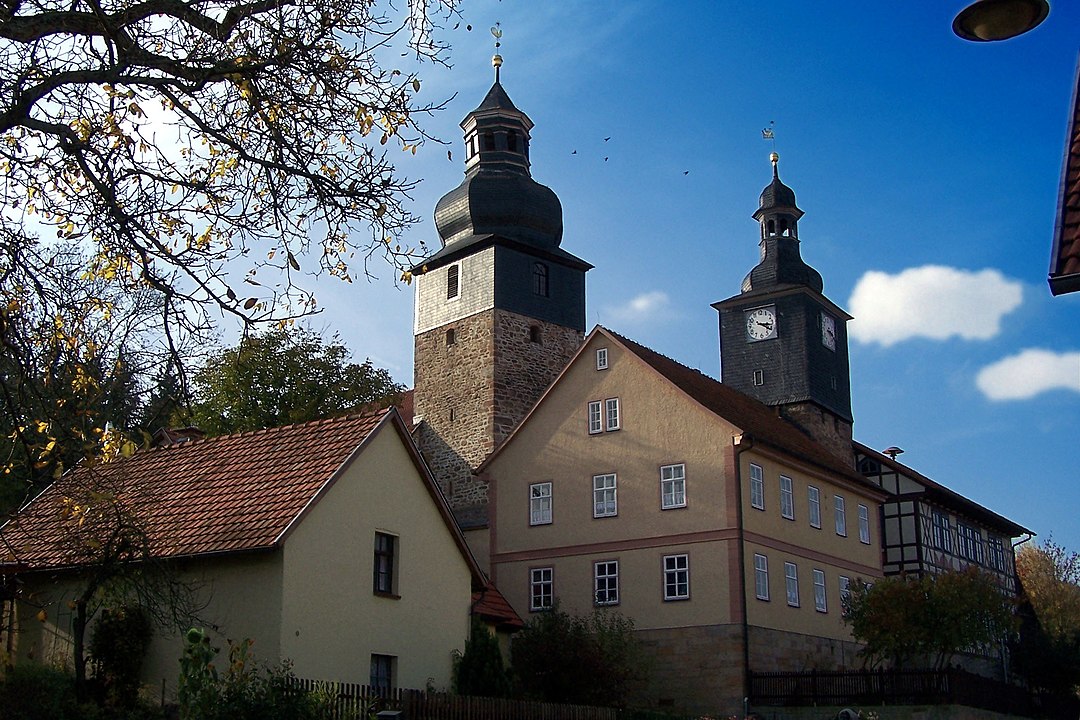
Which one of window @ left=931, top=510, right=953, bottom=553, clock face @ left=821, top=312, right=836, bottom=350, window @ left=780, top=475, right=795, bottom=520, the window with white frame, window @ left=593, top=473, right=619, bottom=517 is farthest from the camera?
clock face @ left=821, top=312, right=836, bottom=350

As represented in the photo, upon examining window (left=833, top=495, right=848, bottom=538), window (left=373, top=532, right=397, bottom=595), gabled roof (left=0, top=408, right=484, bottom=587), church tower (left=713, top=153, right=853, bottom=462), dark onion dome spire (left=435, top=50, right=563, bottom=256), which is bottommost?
window (left=373, top=532, right=397, bottom=595)

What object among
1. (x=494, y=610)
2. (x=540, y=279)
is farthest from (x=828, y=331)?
(x=494, y=610)

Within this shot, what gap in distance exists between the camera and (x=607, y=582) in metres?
33.8

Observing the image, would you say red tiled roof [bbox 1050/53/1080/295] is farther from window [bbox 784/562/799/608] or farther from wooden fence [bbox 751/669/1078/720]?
window [bbox 784/562/799/608]

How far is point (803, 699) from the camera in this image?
30.5 meters

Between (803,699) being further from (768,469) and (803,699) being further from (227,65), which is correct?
(227,65)

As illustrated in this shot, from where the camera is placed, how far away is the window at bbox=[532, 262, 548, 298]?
1826 inches

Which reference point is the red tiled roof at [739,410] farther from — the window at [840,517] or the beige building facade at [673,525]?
the window at [840,517]

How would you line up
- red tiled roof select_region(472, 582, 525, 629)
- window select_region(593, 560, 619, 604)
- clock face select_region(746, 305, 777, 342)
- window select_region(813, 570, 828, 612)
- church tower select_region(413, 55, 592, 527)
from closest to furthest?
red tiled roof select_region(472, 582, 525, 629), window select_region(593, 560, 619, 604), window select_region(813, 570, 828, 612), church tower select_region(413, 55, 592, 527), clock face select_region(746, 305, 777, 342)

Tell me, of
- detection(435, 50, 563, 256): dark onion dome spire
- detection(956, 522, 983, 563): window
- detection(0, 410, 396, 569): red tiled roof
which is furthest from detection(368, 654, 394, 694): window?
detection(956, 522, 983, 563): window

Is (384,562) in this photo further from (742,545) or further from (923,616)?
(923,616)

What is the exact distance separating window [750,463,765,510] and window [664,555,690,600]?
2.14m

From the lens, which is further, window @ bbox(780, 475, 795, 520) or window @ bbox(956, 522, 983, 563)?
window @ bbox(956, 522, 983, 563)

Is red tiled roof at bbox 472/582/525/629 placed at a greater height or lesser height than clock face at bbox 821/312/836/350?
lesser
